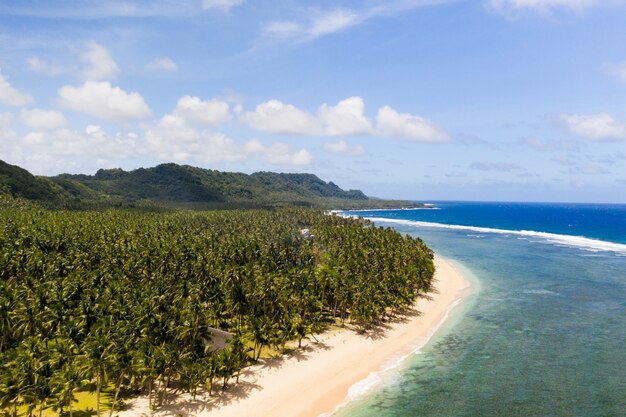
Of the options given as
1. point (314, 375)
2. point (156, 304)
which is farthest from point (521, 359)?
point (156, 304)

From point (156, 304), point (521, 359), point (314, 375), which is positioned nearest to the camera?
point (314, 375)

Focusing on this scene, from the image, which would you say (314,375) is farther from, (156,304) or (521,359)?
(521,359)

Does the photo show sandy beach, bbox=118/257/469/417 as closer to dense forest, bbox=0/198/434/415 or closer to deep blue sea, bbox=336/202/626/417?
dense forest, bbox=0/198/434/415

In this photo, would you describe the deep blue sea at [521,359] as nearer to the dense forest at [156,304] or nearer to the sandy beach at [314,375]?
the sandy beach at [314,375]

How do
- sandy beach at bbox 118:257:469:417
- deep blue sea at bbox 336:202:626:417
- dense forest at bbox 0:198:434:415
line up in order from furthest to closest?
deep blue sea at bbox 336:202:626:417 < sandy beach at bbox 118:257:469:417 < dense forest at bbox 0:198:434:415

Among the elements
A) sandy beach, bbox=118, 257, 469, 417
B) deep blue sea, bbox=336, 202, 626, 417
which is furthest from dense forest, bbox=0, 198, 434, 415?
deep blue sea, bbox=336, 202, 626, 417

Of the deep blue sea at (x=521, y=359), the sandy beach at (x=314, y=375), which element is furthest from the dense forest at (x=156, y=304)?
the deep blue sea at (x=521, y=359)

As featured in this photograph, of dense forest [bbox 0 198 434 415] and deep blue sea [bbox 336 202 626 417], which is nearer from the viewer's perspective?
dense forest [bbox 0 198 434 415]
